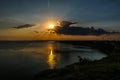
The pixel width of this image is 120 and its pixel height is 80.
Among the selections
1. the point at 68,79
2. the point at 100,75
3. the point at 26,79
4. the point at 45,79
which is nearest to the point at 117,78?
the point at 100,75

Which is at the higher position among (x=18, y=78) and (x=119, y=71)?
(x=119, y=71)

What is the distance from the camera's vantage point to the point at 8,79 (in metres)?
39.0

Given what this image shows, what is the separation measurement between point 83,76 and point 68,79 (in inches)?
76.8

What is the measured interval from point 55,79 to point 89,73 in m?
4.60

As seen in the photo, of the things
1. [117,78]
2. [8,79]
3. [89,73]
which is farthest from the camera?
[8,79]

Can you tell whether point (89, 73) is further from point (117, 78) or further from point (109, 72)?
point (117, 78)

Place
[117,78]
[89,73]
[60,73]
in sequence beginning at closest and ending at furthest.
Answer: [117,78] < [89,73] < [60,73]

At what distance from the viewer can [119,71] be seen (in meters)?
26.0

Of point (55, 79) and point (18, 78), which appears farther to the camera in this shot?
point (18, 78)

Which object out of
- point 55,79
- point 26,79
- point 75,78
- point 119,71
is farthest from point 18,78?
point 119,71

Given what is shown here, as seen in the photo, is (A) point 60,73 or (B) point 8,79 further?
(B) point 8,79


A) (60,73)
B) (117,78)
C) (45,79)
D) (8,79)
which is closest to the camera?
(117,78)

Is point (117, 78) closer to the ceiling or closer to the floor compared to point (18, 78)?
closer to the ceiling

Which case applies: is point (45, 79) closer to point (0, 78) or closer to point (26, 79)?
point (26, 79)
